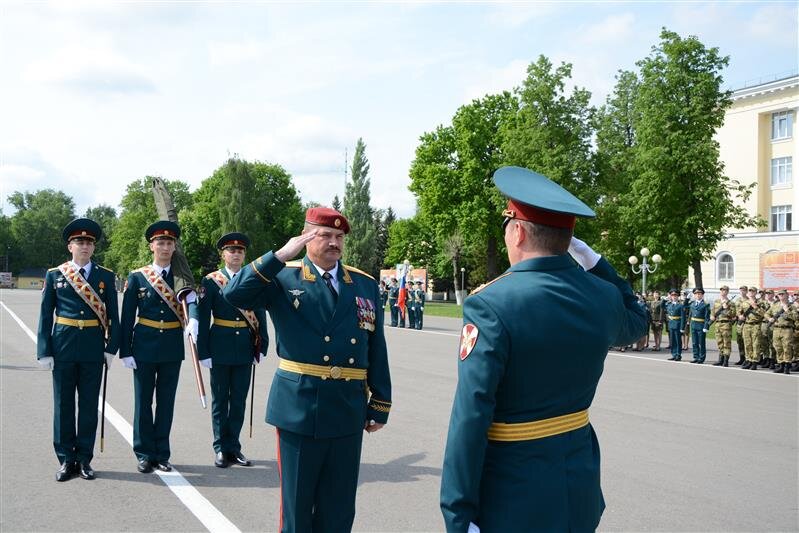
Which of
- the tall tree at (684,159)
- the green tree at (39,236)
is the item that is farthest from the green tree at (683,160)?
the green tree at (39,236)

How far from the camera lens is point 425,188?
50406 mm

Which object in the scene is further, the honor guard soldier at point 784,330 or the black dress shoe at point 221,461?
the honor guard soldier at point 784,330

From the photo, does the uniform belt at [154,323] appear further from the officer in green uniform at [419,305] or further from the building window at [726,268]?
the building window at [726,268]

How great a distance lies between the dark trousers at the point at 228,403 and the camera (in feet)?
22.1

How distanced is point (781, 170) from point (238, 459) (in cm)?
5475

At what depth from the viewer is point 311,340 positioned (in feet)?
13.3

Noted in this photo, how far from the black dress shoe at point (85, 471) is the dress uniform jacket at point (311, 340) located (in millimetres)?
3044

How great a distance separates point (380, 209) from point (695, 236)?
6435 cm

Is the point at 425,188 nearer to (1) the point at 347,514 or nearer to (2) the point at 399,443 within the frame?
(2) the point at 399,443

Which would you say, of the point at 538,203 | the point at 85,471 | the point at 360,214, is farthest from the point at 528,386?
the point at 360,214

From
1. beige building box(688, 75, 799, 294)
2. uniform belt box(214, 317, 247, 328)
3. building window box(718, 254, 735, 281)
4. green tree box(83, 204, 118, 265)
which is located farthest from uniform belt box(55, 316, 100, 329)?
green tree box(83, 204, 118, 265)

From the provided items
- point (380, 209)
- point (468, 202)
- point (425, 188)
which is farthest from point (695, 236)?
point (380, 209)

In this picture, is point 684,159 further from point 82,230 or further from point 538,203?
point 538,203

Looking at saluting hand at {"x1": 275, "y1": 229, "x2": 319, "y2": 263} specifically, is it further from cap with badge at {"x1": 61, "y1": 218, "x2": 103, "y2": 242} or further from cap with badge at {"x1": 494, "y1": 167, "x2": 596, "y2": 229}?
cap with badge at {"x1": 61, "y1": 218, "x2": 103, "y2": 242}
